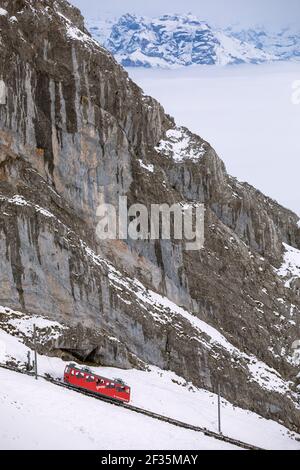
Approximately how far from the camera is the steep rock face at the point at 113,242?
3024 inches

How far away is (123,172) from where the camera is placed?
88.9 meters

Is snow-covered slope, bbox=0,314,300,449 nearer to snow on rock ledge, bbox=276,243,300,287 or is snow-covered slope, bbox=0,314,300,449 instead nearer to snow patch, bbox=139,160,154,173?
snow patch, bbox=139,160,154,173

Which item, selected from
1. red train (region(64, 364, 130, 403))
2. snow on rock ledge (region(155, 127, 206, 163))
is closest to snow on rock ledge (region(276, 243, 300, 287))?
snow on rock ledge (region(155, 127, 206, 163))

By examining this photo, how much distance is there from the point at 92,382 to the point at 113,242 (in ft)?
76.2

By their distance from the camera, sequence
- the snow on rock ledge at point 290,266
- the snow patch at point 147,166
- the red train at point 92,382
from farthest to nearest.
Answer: the snow on rock ledge at point 290,266, the snow patch at point 147,166, the red train at point 92,382

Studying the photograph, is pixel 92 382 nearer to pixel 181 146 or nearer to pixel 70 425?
pixel 70 425

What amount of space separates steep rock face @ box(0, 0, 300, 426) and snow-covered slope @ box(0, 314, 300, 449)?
2.87 metres

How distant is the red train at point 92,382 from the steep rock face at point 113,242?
8.21m

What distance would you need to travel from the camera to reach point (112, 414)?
193 feet

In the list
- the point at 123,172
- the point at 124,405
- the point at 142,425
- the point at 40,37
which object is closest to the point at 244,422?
the point at 124,405

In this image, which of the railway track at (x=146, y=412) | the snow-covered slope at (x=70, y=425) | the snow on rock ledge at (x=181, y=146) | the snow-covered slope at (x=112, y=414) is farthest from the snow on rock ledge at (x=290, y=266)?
the snow-covered slope at (x=70, y=425)

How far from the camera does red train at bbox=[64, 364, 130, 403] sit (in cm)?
6531

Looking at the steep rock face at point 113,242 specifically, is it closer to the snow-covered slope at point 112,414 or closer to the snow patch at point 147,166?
the snow patch at point 147,166

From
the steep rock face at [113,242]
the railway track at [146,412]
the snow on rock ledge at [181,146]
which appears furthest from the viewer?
the snow on rock ledge at [181,146]
